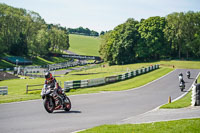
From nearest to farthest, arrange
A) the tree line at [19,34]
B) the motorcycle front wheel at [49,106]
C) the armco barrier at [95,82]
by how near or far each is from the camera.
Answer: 1. the motorcycle front wheel at [49,106]
2. the armco barrier at [95,82]
3. the tree line at [19,34]

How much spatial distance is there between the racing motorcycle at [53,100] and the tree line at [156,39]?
7217 centimetres

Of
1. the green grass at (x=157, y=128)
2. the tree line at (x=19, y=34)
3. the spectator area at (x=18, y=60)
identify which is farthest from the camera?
the tree line at (x=19, y=34)

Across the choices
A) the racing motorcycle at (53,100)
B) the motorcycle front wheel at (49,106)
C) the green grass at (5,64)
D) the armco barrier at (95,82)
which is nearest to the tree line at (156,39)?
the green grass at (5,64)

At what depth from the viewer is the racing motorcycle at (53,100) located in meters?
12.6

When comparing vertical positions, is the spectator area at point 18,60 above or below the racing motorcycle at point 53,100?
above

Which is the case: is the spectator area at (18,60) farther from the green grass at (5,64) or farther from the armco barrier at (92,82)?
the armco barrier at (92,82)

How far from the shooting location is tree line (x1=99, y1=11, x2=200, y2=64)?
3332 inches

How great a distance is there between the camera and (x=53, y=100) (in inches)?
514

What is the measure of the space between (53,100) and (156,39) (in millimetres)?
74238

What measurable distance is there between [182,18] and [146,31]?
14813 mm

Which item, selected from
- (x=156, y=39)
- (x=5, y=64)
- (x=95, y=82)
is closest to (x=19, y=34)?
(x=5, y=64)

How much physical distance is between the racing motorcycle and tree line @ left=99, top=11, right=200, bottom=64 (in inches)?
2841

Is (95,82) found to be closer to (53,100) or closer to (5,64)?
(53,100)

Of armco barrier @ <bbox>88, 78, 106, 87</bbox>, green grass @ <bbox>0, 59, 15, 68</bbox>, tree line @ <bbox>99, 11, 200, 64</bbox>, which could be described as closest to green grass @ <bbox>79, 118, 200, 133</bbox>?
armco barrier @ <bbox>88, 78, 106, 87</bbox>
